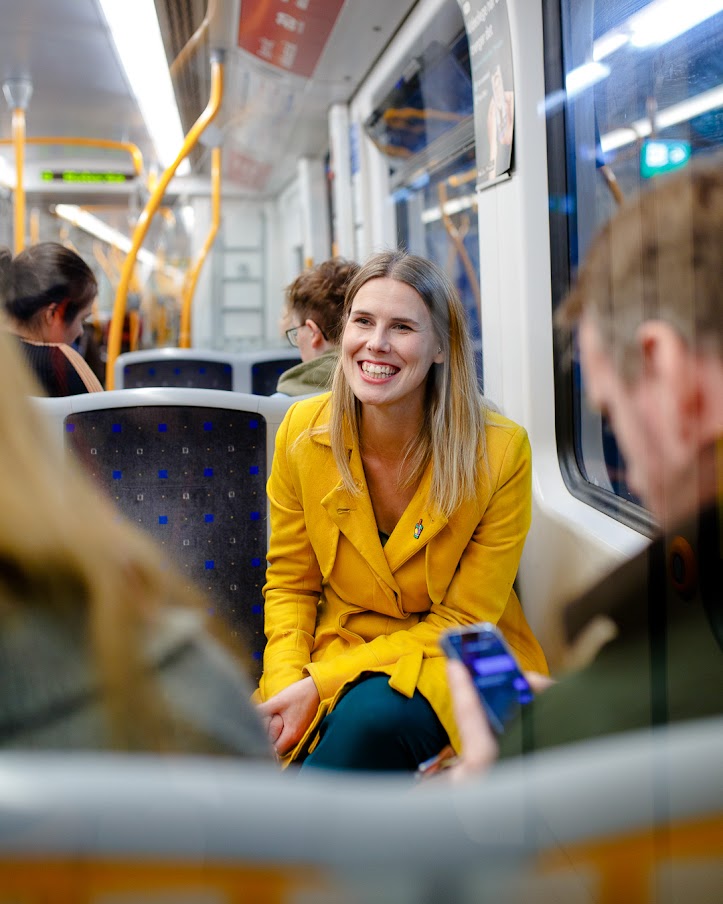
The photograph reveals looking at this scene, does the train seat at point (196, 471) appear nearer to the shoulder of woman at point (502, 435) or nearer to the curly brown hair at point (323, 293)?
the shoulder of woman at point (502, 435)

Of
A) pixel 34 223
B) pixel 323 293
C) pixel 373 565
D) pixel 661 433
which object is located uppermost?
pixel 34 223

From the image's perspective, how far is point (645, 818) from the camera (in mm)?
416

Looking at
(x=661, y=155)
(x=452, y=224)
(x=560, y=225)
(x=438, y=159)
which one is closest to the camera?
(x=661, y=155)

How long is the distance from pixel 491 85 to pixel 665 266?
1998 mm

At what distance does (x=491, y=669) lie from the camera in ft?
2.81

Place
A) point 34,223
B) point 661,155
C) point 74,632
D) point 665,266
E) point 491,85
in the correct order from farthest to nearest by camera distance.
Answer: point 34,223 → point 491,85 → point 661,155 → point 665,266 → point 74,632

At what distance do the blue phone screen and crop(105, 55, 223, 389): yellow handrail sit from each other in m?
3.10

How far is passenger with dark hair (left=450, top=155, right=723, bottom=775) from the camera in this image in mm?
700

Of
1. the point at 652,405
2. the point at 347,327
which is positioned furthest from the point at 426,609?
the point at 652,405

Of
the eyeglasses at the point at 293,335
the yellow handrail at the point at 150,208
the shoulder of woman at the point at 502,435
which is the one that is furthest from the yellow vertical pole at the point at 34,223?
the shoulder of woman at the point at 502,435

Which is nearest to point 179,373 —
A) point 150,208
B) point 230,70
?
point 150,208

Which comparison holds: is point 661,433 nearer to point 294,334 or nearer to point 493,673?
point 493,673

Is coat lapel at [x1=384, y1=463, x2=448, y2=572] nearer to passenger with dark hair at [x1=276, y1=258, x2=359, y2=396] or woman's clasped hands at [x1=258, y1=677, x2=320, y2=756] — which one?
woman's clasped hands at [x1=258, y1=677, x2=320, y2=756]

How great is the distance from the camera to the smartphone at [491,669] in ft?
2.58
